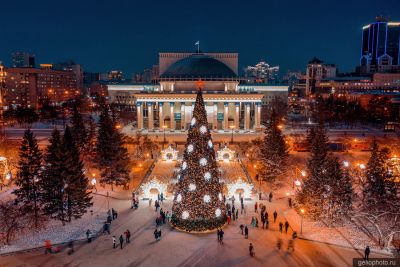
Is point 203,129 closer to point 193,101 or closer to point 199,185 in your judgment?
point 199,185

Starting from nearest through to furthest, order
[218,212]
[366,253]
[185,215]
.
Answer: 1. [366,253]
2. [185,215]
3. [218,212]

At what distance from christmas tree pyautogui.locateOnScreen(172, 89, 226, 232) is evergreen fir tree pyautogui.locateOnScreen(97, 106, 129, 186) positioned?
12.3m

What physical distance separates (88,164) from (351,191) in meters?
31.5

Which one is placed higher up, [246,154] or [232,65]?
[232,65]

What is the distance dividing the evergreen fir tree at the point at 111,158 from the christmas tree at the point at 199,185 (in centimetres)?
1231

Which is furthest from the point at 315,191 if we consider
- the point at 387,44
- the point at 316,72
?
the point at 387,44

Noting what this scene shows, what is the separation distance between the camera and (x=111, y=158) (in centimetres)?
3706

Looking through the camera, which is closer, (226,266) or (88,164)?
(226,266)

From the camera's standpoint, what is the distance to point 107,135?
38094 mm

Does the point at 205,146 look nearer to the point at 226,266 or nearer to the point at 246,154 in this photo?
the point at 226,266

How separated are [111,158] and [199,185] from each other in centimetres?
1473

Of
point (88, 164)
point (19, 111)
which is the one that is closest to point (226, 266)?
point (88, 164)

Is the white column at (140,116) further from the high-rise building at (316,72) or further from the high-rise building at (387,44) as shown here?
the high-rise building at (387,44)

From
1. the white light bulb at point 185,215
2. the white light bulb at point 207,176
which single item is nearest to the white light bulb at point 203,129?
the white light bulb at point 207,176
